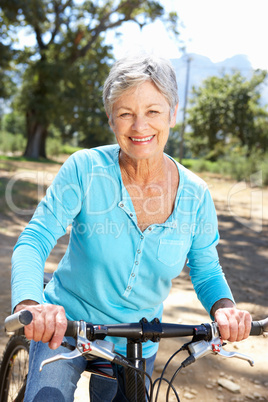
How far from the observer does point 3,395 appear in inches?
98.0

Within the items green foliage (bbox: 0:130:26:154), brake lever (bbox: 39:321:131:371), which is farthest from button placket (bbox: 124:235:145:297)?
green foliage (bbox: 0:130:26:154)

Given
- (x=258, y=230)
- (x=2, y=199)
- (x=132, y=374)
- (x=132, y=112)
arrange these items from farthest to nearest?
(x=2, y=199) → (x=258, y=230) → (x=132, y=112) → (x=132, y=374)

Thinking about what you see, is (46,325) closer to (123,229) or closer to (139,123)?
(123,229)

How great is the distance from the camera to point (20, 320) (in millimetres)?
1146

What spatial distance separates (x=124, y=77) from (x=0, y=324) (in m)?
3.18

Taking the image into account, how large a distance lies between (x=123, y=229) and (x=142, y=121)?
1.43 feet

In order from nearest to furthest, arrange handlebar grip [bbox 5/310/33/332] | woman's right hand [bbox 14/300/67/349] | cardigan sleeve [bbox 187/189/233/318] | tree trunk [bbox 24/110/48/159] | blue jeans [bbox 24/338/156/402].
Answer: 1. handlebar grip [bbox 5/310/33/332]
2. woman's right hand [bbox 14/300/67/349]
3. blue jeans [bbox 24/338/156/402]
4. cardigan sleeve [bbox 187/189/233/318]
5. tree trunk [bbox 24/110/48/159]

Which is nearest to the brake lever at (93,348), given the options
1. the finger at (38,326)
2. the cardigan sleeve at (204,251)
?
the finger at (38,326)

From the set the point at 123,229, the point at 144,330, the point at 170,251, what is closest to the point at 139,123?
the point at 123,229

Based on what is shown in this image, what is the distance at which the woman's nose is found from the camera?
5.65 ft

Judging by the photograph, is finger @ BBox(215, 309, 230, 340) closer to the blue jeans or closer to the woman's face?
the blue jeans

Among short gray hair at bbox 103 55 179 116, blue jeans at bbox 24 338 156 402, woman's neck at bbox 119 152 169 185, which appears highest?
short gray hair at bbox 103 55 179 116

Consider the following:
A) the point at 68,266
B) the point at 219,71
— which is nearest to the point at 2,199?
the point at 68,266

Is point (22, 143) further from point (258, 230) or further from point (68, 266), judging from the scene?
point (68, 266)
